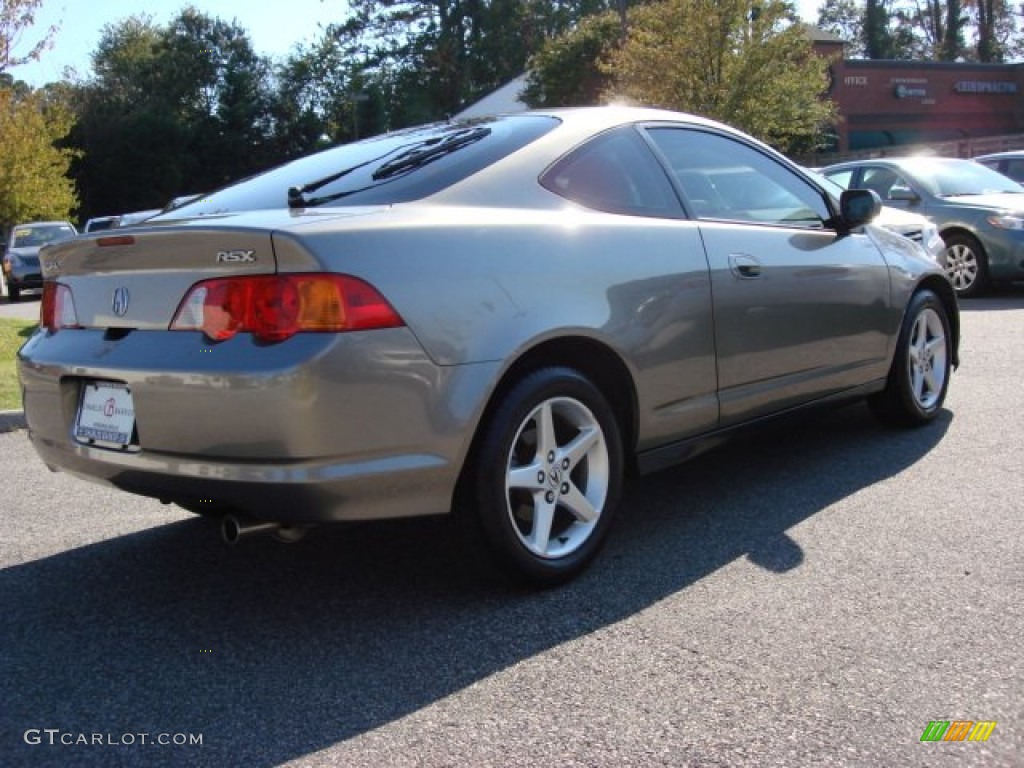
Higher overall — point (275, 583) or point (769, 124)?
point (769, 124)

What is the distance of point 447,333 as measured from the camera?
2920 mm

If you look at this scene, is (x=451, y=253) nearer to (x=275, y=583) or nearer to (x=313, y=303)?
(x=313, y=303)

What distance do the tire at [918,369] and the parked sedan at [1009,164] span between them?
9954mm

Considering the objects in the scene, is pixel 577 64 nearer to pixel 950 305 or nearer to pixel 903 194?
pixel 903 194

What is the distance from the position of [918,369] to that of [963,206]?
6638 mm

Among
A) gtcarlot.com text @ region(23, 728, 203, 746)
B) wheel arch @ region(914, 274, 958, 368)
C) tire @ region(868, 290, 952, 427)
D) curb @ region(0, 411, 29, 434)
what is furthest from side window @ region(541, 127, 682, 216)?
curb @ region(0, 411, 29, 434)

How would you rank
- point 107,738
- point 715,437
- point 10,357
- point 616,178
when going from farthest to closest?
1. point 10,357
2. point 715,437
3. point 616,178
4. point 107,738

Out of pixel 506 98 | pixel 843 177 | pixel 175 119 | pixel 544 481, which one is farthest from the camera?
pixel 175 119

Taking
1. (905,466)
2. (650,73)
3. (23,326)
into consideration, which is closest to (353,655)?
(905,466)

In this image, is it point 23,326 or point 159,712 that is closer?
point 159,712

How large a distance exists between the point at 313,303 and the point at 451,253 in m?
0.46

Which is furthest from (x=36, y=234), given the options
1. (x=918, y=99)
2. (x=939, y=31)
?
(x=939, y=31)

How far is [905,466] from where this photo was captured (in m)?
4.60

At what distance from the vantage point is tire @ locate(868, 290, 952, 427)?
199 inches
